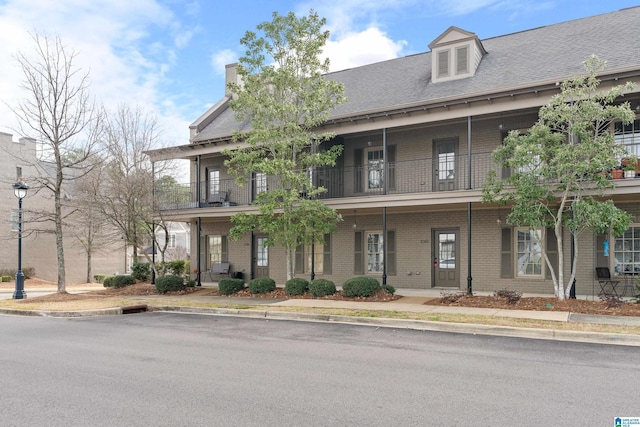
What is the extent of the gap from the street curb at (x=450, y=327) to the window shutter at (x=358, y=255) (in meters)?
6.60

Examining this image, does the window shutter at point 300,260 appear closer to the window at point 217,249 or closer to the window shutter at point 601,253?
the window at point 217,249

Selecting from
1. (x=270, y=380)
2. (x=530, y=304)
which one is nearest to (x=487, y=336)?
(x=530, y=304)

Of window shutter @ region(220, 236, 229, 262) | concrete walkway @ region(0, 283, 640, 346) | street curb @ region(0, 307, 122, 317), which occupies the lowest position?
street curb @ region(0, 307, 122, 317)

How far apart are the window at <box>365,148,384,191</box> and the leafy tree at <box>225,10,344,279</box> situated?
2.24 meters

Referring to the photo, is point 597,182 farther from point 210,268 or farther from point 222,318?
point 210,268

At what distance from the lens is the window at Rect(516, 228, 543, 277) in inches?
604

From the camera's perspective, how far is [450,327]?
32.9 ft

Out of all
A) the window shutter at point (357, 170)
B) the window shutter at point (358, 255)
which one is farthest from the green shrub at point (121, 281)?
the window shutter at point (357, 170)

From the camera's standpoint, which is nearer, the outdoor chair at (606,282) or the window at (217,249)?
the outdoor chair at (606,282)

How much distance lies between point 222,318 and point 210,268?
10.2 metres

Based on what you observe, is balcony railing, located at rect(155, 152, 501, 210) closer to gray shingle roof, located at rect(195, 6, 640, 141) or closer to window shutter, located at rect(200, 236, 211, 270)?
window shutter, located at rect(200, 236, 211, 270)

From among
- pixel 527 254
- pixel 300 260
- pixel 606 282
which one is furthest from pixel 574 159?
pixel 300 260

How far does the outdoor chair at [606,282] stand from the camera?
45.4 feet

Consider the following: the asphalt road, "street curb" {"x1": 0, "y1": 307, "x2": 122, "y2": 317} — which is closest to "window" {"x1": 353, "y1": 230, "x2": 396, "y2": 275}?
the asphalt road
